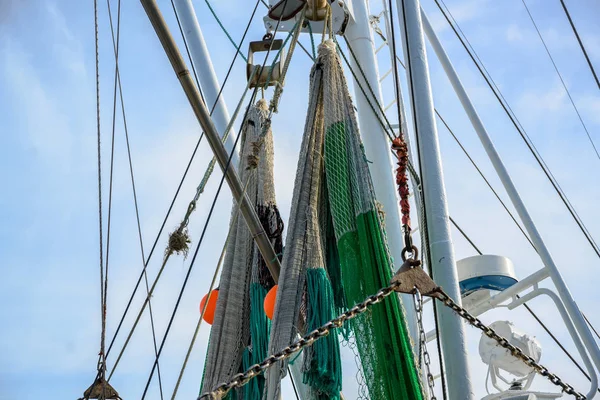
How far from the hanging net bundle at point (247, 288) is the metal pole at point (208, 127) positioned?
0.81ft

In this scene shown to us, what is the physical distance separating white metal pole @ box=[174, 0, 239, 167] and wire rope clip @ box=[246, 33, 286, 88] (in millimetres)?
469

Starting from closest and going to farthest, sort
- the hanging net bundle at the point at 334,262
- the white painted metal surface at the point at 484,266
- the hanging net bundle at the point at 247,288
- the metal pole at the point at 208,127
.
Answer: the hanging net bundle at the point at 334,262 → the metal pole at the point at 208,127 → the hanging net bundle at the point at 247,288 → the white painted metal surface at the point at 484,266

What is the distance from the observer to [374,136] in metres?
7.07

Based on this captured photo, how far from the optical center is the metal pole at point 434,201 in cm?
492

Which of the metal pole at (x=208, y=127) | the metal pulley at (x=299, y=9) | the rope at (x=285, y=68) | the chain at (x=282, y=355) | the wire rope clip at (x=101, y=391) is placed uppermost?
the metal pulley at (x=299, y=9)

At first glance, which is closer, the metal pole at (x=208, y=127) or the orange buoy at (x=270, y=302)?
the metal pole at (x=208, y=127)

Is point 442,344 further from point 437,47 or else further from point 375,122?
point 437,47

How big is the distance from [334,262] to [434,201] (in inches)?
30.5

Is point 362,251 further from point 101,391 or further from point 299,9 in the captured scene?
point 299,9

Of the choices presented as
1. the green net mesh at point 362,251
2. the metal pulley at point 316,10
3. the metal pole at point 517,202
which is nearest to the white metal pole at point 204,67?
the metal pulley at point 316,10

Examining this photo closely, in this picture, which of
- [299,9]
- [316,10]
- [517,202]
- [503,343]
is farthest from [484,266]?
[503,343]

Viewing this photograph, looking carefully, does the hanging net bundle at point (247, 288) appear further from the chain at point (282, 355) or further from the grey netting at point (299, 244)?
the chain at point (282, 355)

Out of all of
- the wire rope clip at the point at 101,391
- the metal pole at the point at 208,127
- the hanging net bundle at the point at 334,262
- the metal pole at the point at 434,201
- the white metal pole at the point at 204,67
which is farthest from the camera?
the white metal pole at the point at 204,67

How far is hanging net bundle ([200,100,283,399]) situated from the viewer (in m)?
5.93
